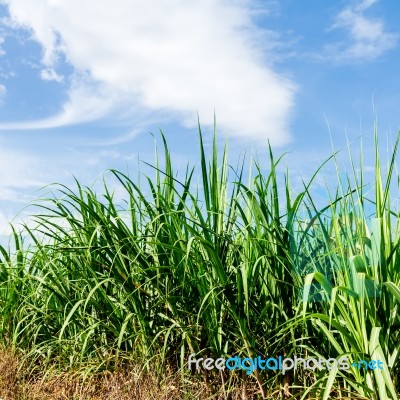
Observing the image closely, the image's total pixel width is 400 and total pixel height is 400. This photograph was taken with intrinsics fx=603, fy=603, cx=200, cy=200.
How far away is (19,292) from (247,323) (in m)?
2.22

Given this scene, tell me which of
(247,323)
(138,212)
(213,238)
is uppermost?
(138,212)

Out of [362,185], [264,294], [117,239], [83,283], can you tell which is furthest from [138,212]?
[362,185]

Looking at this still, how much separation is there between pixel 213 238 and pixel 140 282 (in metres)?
0.50

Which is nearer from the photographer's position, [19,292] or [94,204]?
[94,204]

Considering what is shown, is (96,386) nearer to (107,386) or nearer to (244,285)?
(107,386)

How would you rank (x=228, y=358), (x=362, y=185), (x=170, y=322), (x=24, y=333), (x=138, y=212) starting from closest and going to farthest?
1. (x=362, y=185)
2. (x=228, y=358)
3. (x=170, y=322)
4. (x=138, y=212)
5. (x=24, y=333)

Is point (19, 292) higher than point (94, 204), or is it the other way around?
point (94, 204)

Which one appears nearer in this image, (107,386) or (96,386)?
(107,386)

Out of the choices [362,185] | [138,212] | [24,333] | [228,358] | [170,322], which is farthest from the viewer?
[24,333]

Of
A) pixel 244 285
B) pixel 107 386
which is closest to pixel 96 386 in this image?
pixel 107 386

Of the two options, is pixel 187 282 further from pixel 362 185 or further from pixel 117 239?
pixel 362 185

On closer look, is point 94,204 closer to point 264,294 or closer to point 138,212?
point 138,212

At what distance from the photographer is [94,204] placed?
346cm

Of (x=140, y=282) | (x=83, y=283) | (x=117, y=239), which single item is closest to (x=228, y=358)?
(x=140, y=282)
